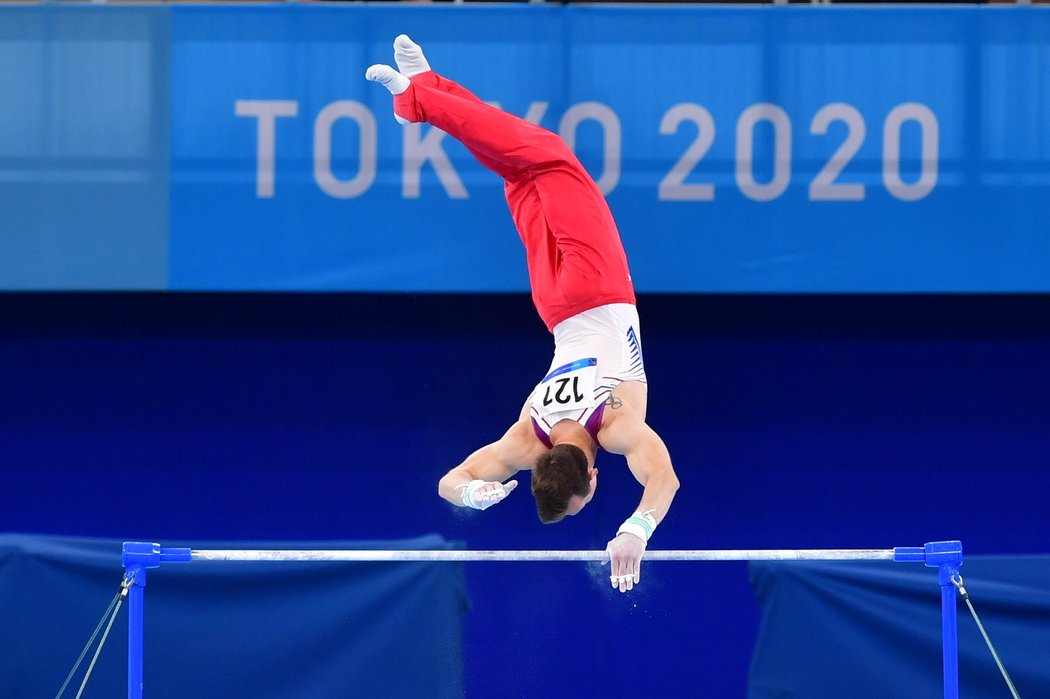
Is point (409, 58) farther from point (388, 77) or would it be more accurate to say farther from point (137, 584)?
point (137, 584)

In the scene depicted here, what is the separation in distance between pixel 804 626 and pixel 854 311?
75.2 inches

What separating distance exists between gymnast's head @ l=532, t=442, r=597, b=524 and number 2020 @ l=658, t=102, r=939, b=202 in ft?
5.54

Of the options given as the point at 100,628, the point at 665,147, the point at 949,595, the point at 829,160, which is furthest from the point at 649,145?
the point at 100,628

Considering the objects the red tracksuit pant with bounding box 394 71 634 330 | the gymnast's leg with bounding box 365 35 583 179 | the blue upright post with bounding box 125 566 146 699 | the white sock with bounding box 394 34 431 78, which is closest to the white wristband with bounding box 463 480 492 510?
the red tracksuit pant with bounding box 394 71 634 330

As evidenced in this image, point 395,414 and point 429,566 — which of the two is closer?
point 429,566

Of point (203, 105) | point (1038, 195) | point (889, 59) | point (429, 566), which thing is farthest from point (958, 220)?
point (203, 105)

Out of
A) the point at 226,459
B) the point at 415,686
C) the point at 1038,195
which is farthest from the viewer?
the point at 226,459

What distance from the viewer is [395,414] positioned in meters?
6.00

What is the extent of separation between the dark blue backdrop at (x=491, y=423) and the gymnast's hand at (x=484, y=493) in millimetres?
1960

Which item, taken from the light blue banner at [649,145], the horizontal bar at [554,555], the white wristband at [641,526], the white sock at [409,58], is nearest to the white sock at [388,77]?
the white sock at [409,58]

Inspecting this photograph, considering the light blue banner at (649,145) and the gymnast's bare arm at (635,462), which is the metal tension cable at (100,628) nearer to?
the light blue banner at (649,145)

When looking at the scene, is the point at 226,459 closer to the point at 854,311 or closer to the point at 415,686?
the point at 415,686

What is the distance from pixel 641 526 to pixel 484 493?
21.4 inches

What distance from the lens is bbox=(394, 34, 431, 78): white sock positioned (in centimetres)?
453
